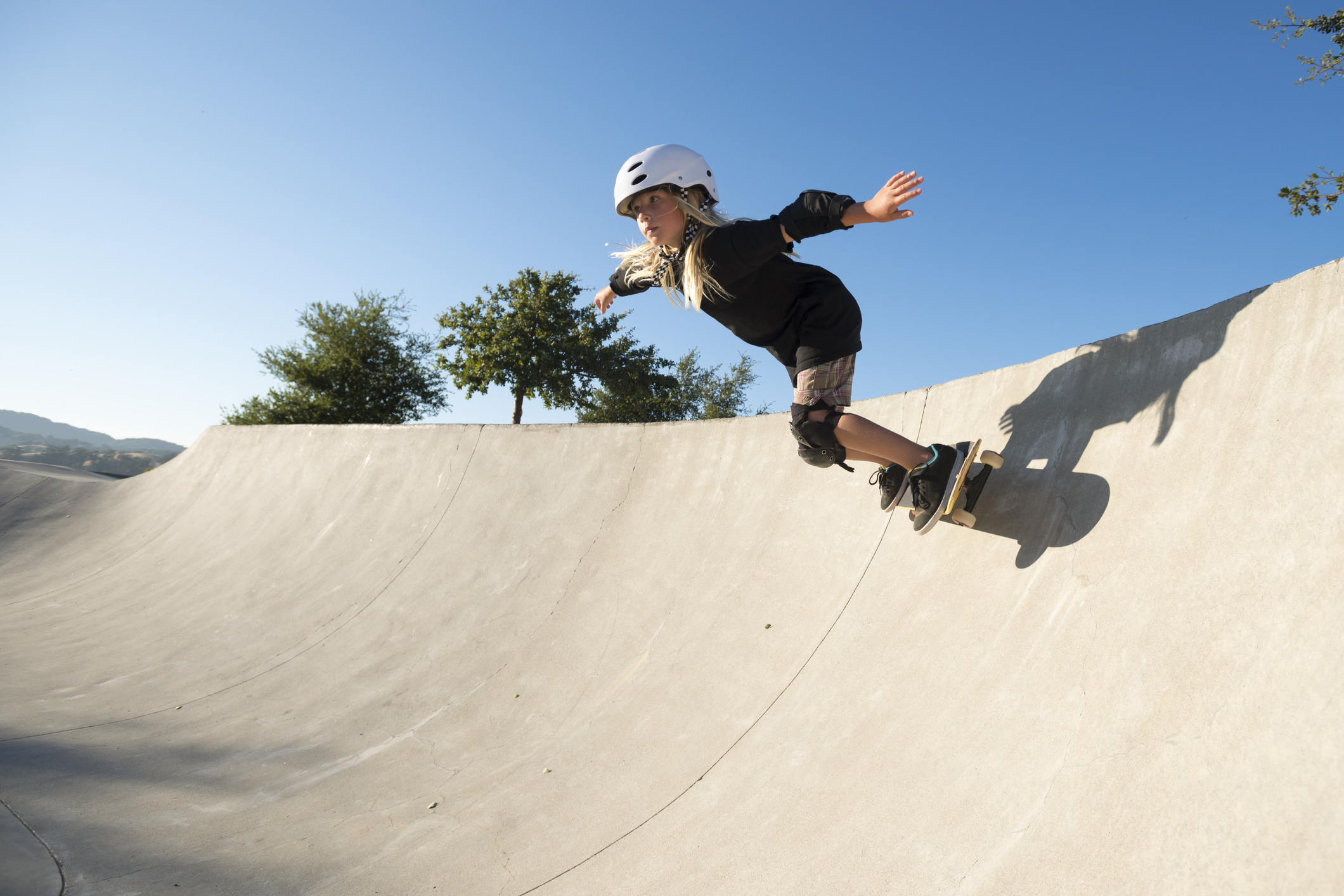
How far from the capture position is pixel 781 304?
316cm

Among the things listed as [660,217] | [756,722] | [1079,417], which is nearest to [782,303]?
[660,217]

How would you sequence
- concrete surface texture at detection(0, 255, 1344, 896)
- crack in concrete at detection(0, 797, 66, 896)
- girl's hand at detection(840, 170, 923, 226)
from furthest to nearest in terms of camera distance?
crack in concrete at detection(0, 797, 66, 896)
girl's hand at detection(840, 170, 923, 226)
concrete surface texture at detection(0, 255, 1344, 896)

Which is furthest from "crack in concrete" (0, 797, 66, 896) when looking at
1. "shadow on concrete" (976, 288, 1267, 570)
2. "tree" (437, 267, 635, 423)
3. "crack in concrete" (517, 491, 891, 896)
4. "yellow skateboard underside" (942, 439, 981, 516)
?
"tree" (437, 267, 635, 423)

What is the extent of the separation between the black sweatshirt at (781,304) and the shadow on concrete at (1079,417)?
2.83ft

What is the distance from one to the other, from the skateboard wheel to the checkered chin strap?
1.64 m

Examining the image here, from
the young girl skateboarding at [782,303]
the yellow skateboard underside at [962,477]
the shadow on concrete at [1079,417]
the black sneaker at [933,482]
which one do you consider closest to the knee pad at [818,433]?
the young girl skateboarding at [782,303]

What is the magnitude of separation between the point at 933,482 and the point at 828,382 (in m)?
0.63

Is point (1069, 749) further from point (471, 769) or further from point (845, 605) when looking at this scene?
point (471, 769)

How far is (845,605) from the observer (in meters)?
3.39

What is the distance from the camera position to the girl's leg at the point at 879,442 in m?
3.02

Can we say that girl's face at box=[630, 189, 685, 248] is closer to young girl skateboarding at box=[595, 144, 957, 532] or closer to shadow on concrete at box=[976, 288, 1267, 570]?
young girl skateboarding at box=[595, 144, 957, 532]

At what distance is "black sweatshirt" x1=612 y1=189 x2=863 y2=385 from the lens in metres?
2.91

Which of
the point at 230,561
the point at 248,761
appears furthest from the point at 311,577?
the point at 248,761

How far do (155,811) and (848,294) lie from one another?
4122 mm
